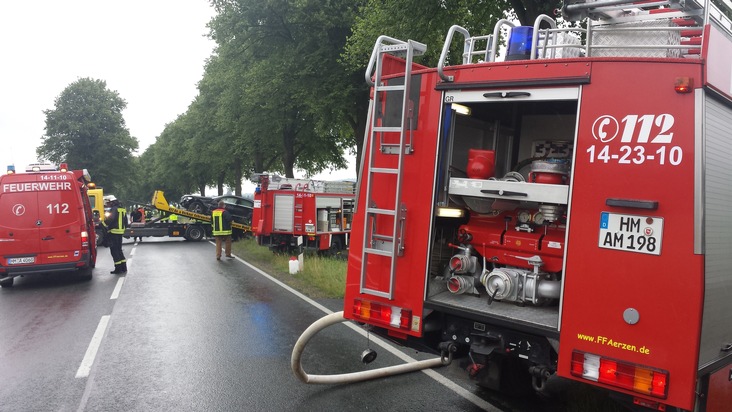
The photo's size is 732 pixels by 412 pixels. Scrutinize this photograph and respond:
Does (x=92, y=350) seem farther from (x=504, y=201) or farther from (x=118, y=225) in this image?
(x=118, y=225)

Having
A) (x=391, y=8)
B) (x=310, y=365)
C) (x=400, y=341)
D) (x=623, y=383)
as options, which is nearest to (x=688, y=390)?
(x=623, y=383)

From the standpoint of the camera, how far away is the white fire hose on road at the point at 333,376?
5305 millimetres

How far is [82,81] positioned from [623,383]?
58914 millimetres

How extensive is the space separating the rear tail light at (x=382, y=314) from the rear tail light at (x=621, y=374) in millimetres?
1341

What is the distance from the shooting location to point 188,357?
654 centimetres

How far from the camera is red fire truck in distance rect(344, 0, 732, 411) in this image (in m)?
3.10

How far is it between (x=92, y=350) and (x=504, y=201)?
551 cm

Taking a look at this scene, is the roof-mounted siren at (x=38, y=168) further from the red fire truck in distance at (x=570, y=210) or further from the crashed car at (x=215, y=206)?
the crashed car at (x=215, y=206)

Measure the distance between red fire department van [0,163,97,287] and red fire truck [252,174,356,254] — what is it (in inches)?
219

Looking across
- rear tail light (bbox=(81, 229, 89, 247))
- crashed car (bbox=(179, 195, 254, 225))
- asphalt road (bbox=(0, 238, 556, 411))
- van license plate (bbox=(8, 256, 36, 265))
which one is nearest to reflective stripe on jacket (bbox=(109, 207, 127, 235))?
rear tail light (bbox=(81, 229, 89, 247))

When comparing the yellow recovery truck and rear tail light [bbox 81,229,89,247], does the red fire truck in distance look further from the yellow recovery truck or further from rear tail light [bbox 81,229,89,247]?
the yellow recovery truck

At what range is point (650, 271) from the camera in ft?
10.3

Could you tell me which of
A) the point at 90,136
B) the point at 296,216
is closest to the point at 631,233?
the point at 296,216

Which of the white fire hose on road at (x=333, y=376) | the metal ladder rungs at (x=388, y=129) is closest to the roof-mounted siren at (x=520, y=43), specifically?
the metal ladder rungs at (x=388, y=129)
